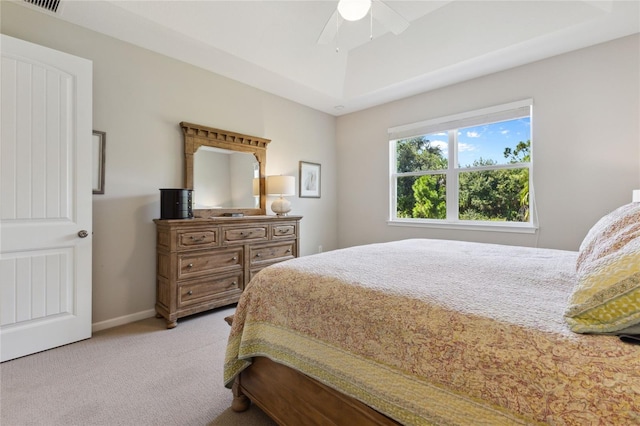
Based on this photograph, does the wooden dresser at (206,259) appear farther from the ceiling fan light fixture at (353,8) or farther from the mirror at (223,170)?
the ceiling fan light fixture at (353,8)

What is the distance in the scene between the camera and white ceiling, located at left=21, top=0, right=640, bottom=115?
7.98ft

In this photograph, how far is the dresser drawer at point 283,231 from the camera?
3445mm

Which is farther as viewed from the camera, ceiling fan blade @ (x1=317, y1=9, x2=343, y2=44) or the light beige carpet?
ceiling fan blade @ (x1=317, y1=9, x2=343, y2=44)

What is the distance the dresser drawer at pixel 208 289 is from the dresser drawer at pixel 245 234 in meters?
0.36

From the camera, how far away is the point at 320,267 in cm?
145

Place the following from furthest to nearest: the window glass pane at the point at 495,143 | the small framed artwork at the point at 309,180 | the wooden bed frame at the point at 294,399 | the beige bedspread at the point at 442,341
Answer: the small framed artwork at the point at 309,180
the window glass pane at the point at 495,143
the wooden bed frame at the point at 294,399
the beige bedspread at the point at 442,341

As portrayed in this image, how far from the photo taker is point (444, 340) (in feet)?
2.82

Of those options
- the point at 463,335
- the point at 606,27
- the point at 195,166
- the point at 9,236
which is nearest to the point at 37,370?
the point at 9,236

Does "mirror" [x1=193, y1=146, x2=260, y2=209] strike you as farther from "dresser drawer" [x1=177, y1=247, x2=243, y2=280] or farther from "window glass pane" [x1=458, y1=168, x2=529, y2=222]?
"window glass pane" [x1=458, y1=168, x2=529, y2=222]

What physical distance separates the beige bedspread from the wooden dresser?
145 centimetres

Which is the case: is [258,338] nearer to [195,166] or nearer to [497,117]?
[195,166]

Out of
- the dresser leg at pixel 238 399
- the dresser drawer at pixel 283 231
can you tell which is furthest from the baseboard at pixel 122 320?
the dresser leg at pixel 238 399

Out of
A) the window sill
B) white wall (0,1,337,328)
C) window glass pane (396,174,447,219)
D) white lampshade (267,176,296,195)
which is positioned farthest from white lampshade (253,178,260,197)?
window glass pane (396,174,447,219)

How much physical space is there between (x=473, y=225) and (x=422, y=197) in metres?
0.78
